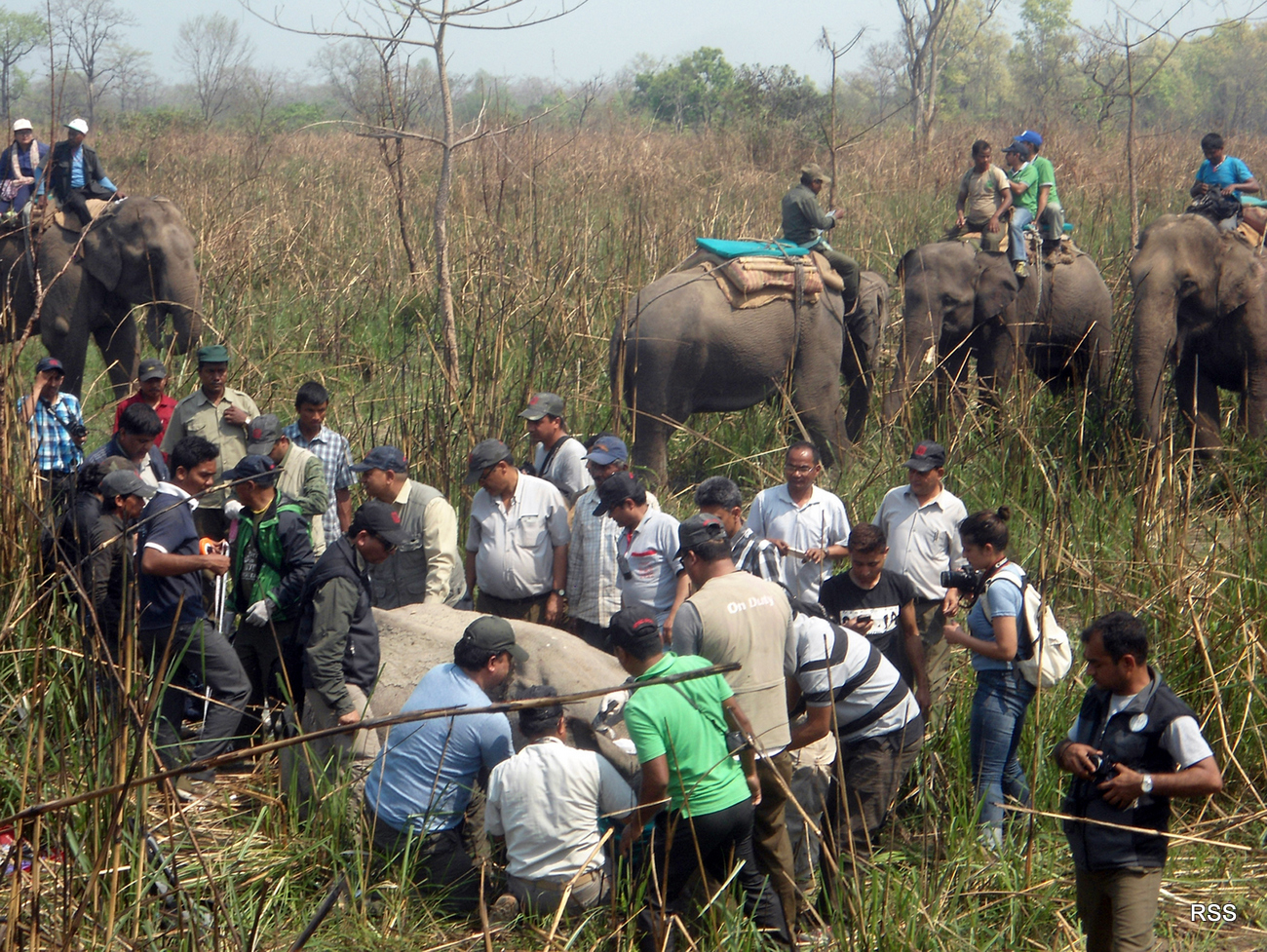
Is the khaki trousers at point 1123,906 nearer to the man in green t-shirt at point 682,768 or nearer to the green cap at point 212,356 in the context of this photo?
the man in green t-shirt at point 682,768

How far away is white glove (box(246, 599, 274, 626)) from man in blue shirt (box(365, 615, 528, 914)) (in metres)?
1.00

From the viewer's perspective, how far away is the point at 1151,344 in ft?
27.7

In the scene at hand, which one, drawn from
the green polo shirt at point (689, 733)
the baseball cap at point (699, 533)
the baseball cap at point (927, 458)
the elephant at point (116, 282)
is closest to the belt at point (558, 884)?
the green polo shirt at point (689, 733)

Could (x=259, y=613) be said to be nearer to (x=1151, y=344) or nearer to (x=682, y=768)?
(x=682, y=768)

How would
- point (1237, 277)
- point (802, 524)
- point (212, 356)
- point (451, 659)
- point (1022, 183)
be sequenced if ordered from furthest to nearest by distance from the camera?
point (1022, 183)
point (1237, 277)
point (212, 356)
point (802, 524)
point (451, 659)

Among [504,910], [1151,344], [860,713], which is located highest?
[1151,344]

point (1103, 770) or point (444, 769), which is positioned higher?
point (1103, 770)

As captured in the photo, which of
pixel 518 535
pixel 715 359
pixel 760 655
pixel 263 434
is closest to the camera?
pixel 760 655

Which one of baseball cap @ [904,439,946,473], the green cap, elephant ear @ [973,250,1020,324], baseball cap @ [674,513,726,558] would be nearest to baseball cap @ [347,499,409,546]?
baseball cap @ [674,513,726,558]

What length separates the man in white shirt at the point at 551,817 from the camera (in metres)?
4.06

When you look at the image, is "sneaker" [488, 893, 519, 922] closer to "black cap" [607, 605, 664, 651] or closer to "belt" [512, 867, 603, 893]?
"belt" [512, 867, 603, 893]

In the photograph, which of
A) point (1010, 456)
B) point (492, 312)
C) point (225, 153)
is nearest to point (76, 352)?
point (492, 312)

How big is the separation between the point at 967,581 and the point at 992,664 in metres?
0.34

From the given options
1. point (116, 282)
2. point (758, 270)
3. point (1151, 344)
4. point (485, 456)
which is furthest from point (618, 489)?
point (116, 282)
